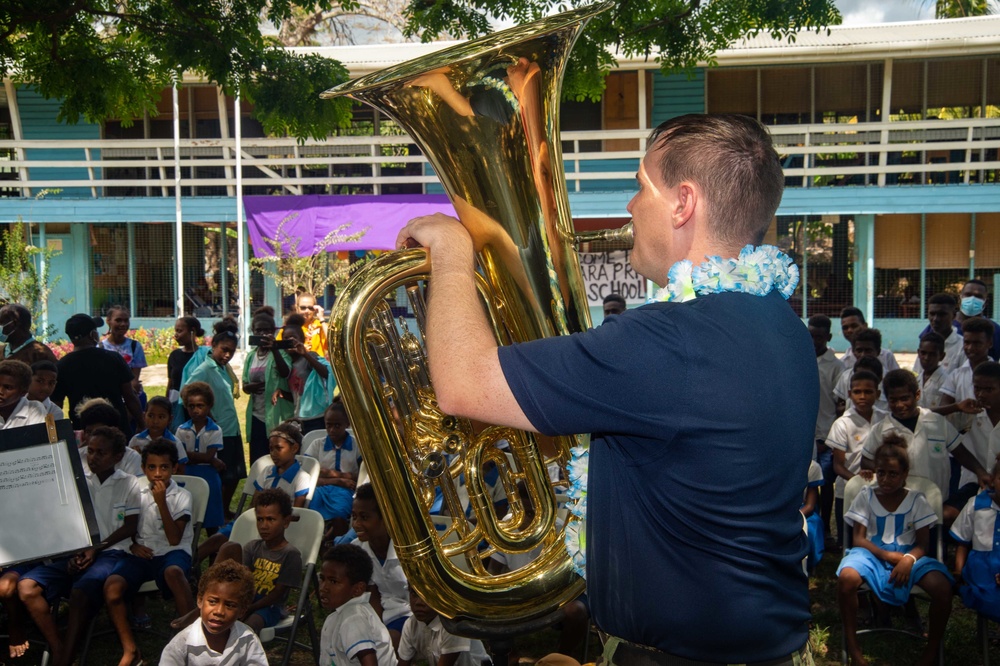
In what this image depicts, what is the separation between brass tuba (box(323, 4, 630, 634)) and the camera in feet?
6.84

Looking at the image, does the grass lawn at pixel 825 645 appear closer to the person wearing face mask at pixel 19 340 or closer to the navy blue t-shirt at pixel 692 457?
the person wearing face mask at pixel 19 340

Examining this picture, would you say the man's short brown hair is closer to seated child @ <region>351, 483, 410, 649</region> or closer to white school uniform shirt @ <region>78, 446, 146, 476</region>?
seated child @ <region>351, 483, 410, 649</region>

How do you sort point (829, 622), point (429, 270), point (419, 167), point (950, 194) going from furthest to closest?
1. point (419, 167)
2. point (950, 194)
3. point (829, 622)
4. point (429, 270)

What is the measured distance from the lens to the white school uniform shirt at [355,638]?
152 inches

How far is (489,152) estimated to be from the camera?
2.22m

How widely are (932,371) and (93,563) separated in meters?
5.82

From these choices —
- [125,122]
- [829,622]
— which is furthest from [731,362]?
[125,122]

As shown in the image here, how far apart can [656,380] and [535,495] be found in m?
0.84

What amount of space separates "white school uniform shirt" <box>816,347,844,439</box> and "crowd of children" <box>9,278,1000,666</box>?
0.10 ft

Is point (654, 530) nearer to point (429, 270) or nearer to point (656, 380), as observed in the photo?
point (656, 380)

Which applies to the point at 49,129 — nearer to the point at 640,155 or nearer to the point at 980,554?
the point at 640,155

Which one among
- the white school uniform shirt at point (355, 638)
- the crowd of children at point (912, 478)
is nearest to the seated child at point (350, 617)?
the white school uniform shirt at point (355, 638)

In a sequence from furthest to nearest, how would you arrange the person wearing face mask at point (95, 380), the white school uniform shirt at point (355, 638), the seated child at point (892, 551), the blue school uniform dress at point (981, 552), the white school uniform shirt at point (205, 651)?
the person wearing face mask at point (95, 380), the seated child at point (892, 551), the blue school uniform dress at point (981, 552), the white school uniform shirt at point (355, 638), the white school uniform shirt at point (205, 651)

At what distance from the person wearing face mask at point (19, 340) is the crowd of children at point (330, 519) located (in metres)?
0.29
